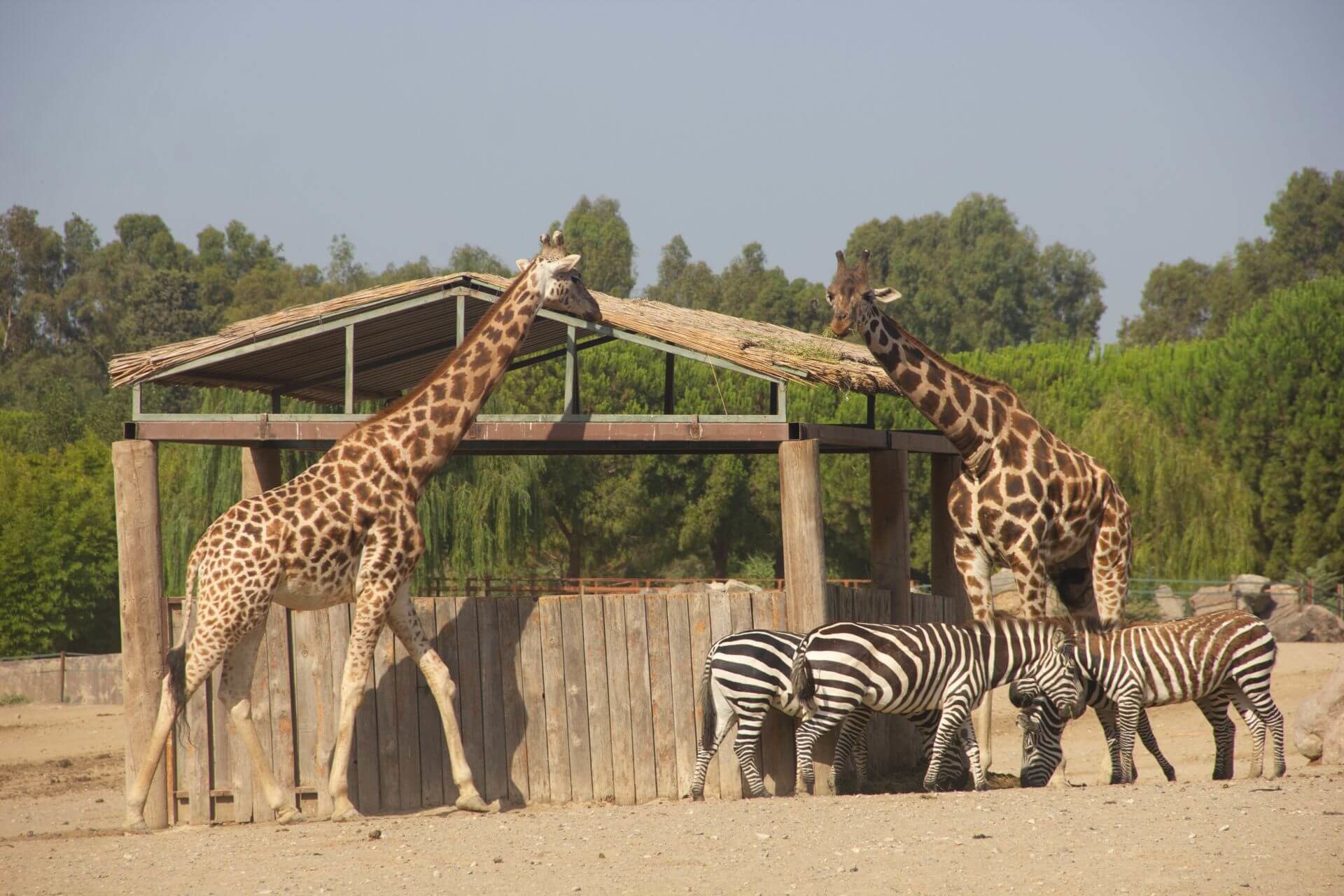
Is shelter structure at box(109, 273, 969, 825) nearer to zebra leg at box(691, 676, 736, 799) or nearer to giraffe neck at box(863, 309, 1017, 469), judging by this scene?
giraffe neck at box(863, 309, 1017, 469)

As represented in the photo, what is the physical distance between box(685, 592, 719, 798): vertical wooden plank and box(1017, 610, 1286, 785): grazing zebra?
2.35 metres

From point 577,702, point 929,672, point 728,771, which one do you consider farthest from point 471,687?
point 929,672

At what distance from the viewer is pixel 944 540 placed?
13672 mm

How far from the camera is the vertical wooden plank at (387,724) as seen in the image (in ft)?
33.6

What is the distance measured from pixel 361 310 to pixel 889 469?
4.79 meters

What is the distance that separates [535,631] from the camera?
411 inches

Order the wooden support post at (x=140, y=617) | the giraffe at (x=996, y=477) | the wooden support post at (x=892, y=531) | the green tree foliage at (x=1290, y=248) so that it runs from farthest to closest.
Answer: the green tree foliage at (x=1290, y=248) < the wooden support post at (x=892, y=531) < the giraffe at (x=996, y=477) < the wooden support post at (x=140, y=617)

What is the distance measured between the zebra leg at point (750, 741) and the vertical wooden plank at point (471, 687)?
188 cm

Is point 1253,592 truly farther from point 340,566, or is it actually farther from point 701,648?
point 340,566

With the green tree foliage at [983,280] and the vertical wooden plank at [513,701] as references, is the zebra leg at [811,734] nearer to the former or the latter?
the vertical wooden plank at [513,701]

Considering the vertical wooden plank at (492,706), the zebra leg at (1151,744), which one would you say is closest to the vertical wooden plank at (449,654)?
the vertical wooden plank at (492,706)

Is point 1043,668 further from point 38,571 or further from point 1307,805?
point 38,571

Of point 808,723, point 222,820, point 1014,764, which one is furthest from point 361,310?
point 1014,764

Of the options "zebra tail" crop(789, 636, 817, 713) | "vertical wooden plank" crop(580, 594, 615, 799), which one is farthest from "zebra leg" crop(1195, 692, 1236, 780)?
"vertical wooden plank" crop(580, 594, 615, 799)
